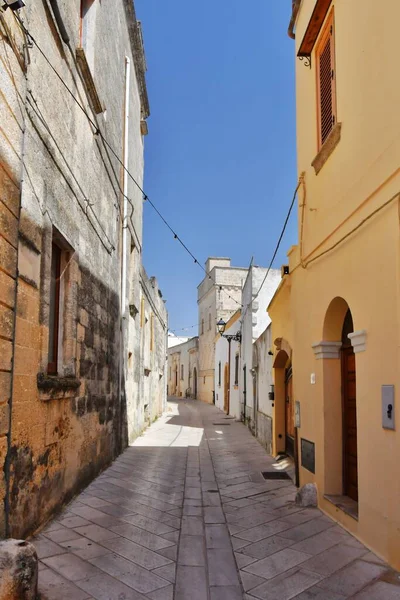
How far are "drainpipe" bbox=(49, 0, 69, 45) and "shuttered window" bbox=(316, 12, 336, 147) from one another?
9.56 feet

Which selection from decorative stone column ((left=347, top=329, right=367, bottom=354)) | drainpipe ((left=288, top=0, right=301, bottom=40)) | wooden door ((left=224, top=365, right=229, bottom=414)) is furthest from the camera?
wooden door ((left=224, top=365, right=229, bottom=414))

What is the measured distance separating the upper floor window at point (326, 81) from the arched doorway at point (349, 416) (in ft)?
7.21

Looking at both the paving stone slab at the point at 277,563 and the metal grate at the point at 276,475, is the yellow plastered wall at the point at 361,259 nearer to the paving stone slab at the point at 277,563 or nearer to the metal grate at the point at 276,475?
the paving stone slab at the point at 277,563

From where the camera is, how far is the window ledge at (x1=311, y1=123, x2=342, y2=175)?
5.27 meters

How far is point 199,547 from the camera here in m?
4.42

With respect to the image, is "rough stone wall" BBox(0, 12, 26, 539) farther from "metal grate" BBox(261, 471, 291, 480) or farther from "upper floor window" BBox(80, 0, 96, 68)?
"metal grate" BBox(261, 471, 291, 480)

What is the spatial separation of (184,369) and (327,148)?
38999mm

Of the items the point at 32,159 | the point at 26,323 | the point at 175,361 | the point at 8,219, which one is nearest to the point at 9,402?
the point at 26,323

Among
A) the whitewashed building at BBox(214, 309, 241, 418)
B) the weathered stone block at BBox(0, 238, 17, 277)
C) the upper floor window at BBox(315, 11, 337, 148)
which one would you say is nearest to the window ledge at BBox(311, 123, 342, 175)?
the upper floor window at BBox(315, 11, 337, 148)

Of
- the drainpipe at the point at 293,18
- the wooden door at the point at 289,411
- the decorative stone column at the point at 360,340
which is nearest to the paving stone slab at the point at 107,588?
the decorative stone column at the point at 360,340

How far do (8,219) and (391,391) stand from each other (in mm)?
3112

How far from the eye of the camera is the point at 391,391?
3.85 m

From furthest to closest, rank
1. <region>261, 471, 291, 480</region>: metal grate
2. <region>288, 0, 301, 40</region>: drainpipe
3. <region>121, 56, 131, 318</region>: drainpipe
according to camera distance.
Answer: <region>121, 56, 131, 318</region>: drainpipe → <region>261, 471, 291, 480</region>: metal grate → <region>288, 0, 301, 40</region>: drainpipe

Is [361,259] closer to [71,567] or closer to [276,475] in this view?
[71,567]
